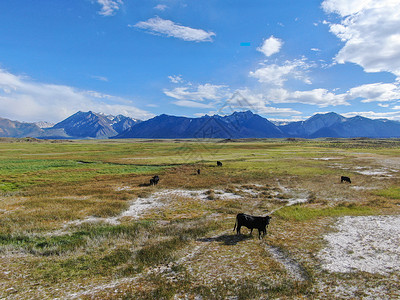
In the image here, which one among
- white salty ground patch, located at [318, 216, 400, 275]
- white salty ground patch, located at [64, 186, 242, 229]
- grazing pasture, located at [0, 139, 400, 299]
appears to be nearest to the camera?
grazing pasture, located at [0, 139, 400, 299]

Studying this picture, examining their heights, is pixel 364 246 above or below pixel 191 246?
above

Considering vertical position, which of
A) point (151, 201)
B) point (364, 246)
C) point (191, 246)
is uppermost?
point (364, 246)

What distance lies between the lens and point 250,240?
48.5ft

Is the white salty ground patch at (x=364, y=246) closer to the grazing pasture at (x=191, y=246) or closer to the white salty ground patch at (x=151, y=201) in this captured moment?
the grazing pasture at (x=191, y=246)

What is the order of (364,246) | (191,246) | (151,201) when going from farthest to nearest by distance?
(151,201) < (191,246) < (364,246)

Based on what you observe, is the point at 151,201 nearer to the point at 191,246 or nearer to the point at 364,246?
the point at 191,246

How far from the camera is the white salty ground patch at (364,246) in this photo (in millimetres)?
11133

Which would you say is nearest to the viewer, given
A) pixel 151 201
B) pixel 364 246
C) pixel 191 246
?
pixel 364 246

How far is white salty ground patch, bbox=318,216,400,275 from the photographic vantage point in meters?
11.1

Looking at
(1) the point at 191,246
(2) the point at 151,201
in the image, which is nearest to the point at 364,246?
(1) the point at 191,246

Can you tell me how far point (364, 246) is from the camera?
44.2ft

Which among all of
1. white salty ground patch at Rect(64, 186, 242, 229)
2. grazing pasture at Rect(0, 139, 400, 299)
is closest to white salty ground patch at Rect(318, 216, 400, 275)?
grazing pasture at Rect(0, 139, 400, 299)

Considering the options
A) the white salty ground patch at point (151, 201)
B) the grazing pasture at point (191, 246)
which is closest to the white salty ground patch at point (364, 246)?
the grazing pasture at point (191, 246)

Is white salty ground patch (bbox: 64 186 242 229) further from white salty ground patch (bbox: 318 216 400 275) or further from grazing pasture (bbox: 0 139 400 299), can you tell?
white salty ground patch (bbox: 318 216 400 275)
